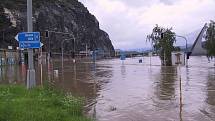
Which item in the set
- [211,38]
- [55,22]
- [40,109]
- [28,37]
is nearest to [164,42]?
[211,38]

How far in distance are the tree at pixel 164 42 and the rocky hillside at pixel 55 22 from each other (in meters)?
48.7

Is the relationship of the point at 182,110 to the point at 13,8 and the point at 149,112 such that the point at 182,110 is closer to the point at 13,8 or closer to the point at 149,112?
the point at 149,112

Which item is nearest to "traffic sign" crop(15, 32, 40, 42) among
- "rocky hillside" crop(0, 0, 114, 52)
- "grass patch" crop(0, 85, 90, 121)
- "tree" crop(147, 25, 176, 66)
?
"grass patch" crop(0, 85, 90, 121)

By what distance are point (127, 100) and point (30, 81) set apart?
450cm

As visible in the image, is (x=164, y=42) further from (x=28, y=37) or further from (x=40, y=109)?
(x=40, y=109)

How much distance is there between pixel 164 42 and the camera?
72.2 meters

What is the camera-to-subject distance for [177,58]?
17.3 metres

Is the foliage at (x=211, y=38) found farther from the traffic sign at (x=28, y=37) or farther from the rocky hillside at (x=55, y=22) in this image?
the rocky hillside at (x=55, y=22)

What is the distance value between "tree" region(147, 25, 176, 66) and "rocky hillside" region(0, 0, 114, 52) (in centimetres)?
4874

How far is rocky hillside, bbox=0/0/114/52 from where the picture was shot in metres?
120

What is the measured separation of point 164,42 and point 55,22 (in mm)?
78420

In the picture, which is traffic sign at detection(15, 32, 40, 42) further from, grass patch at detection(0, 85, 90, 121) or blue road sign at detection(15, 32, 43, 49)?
grass patch at detection(0, 85, 90, 121)

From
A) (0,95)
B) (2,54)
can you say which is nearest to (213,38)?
(2,54)

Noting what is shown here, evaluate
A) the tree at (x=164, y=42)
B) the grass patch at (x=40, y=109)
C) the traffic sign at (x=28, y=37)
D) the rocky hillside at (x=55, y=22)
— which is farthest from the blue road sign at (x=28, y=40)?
the rocky hillside at (x=55, y=22)
